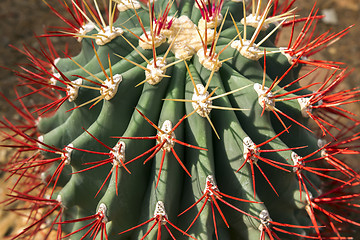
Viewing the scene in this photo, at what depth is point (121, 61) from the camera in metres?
1.75

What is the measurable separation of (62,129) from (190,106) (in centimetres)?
75

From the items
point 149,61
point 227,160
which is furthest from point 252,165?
point 149,61

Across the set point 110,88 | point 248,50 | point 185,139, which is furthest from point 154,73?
point 248,50

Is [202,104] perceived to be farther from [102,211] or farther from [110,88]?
[102,211]

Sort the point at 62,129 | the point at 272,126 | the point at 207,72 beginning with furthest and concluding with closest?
the point at 62,129, the point at 272,126, the point at 207,72

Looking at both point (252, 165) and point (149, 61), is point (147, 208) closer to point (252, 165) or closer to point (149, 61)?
point (252, 165)

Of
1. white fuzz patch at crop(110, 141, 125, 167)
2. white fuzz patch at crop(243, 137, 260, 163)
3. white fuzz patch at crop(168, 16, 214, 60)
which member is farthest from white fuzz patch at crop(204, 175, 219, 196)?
white fuzz patch at crop(168, 16, 214, 60)

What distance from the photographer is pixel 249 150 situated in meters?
1.53

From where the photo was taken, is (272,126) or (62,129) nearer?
(272,126)

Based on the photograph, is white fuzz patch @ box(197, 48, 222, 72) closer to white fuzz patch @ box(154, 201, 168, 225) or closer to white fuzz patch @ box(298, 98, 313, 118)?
white fuzz patch @ box(298, 98, 313, 118)

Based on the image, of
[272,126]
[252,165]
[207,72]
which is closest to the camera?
[252,165]

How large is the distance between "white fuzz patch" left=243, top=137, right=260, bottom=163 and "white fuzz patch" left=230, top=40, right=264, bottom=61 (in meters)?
0.41

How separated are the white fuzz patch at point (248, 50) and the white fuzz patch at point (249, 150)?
41 cm

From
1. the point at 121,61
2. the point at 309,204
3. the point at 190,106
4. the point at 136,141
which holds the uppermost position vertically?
the point at 121,61
